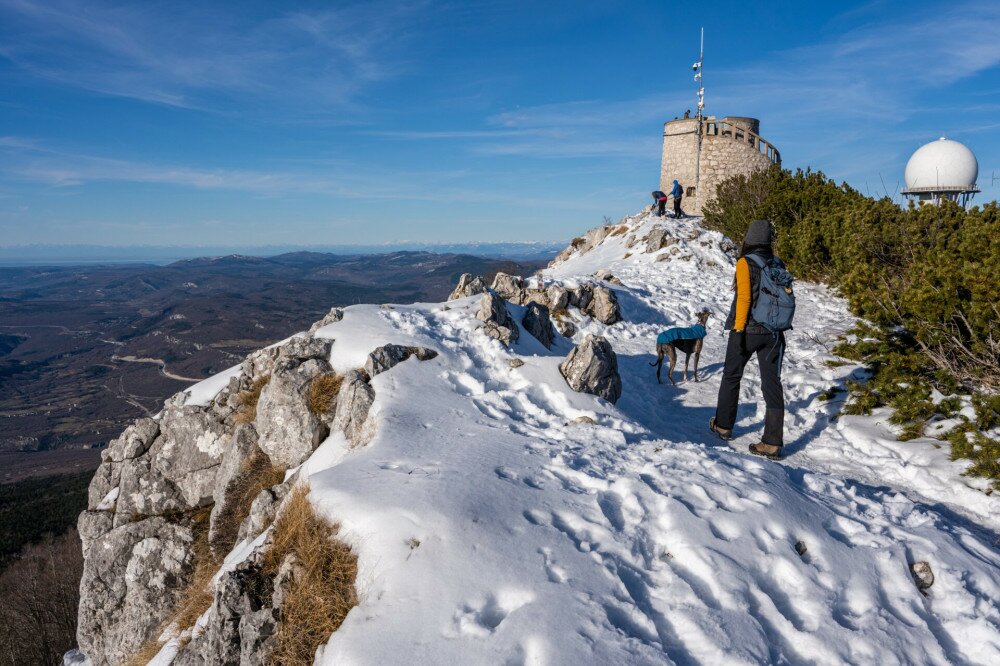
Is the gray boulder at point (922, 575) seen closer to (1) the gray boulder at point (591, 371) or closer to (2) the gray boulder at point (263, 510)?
(1) the gray boulder at point (591, 371)

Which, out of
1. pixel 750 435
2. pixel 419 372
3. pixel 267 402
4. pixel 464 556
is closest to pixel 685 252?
pixel 750 435

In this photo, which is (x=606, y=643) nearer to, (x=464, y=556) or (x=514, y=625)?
(x=514, y=625)

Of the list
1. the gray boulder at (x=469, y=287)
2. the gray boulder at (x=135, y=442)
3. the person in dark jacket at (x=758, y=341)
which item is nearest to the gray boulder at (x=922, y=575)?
the person in dark jacket at (x=758, y=341)

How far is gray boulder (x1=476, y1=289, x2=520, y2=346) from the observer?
396 inches

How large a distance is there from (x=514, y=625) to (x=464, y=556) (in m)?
0.72

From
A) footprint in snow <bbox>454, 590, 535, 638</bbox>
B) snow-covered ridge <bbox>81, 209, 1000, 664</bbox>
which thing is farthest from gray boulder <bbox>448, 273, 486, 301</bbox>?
footprint in snow <bbox>454, 590, 535, 638</bbox>

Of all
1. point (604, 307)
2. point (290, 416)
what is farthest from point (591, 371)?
point (604, 307)

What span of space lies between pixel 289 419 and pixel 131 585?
385 cm

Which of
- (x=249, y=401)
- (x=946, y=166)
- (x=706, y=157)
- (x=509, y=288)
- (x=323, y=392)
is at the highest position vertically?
(x=706, y=157)

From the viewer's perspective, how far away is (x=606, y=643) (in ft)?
10.8

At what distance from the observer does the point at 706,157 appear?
36.7 m

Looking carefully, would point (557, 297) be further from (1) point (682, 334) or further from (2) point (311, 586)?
(2) point (311, 586)

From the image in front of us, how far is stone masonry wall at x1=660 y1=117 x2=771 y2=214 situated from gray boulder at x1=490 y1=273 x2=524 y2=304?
2667cm

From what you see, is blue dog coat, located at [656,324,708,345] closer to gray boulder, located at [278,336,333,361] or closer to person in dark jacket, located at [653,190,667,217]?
gray boulder, located at [278,336,333,361]
